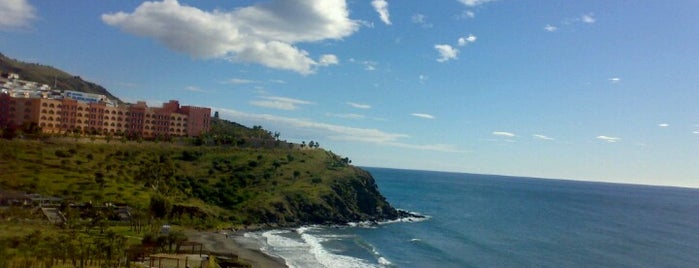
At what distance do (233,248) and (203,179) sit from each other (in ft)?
146

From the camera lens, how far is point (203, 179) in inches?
4488

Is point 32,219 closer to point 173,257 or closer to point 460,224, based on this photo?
point 173,257

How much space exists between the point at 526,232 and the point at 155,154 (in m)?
85.4

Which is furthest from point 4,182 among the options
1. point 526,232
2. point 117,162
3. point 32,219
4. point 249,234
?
point 526,232

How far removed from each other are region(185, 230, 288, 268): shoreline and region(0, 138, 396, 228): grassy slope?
12.6 metres

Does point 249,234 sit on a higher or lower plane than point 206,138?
lower

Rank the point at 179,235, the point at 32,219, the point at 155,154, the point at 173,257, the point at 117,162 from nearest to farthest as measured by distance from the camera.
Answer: the point at 173,257 → the point at 179,235 → the point at 32,219 → the point at 117,162 → the point at 155,154

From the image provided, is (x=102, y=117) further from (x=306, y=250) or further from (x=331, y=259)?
(x=331, y=259)

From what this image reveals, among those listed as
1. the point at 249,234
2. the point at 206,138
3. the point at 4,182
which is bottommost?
the point at 249,234

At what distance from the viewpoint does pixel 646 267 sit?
262ft

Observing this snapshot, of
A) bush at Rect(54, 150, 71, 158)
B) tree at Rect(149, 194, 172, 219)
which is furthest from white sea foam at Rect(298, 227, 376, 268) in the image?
bush at Rect(54, 150, 71, 158)

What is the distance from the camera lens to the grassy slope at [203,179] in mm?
90562

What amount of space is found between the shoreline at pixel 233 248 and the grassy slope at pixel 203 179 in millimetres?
12573

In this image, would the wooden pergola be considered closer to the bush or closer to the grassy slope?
the grassy slope
